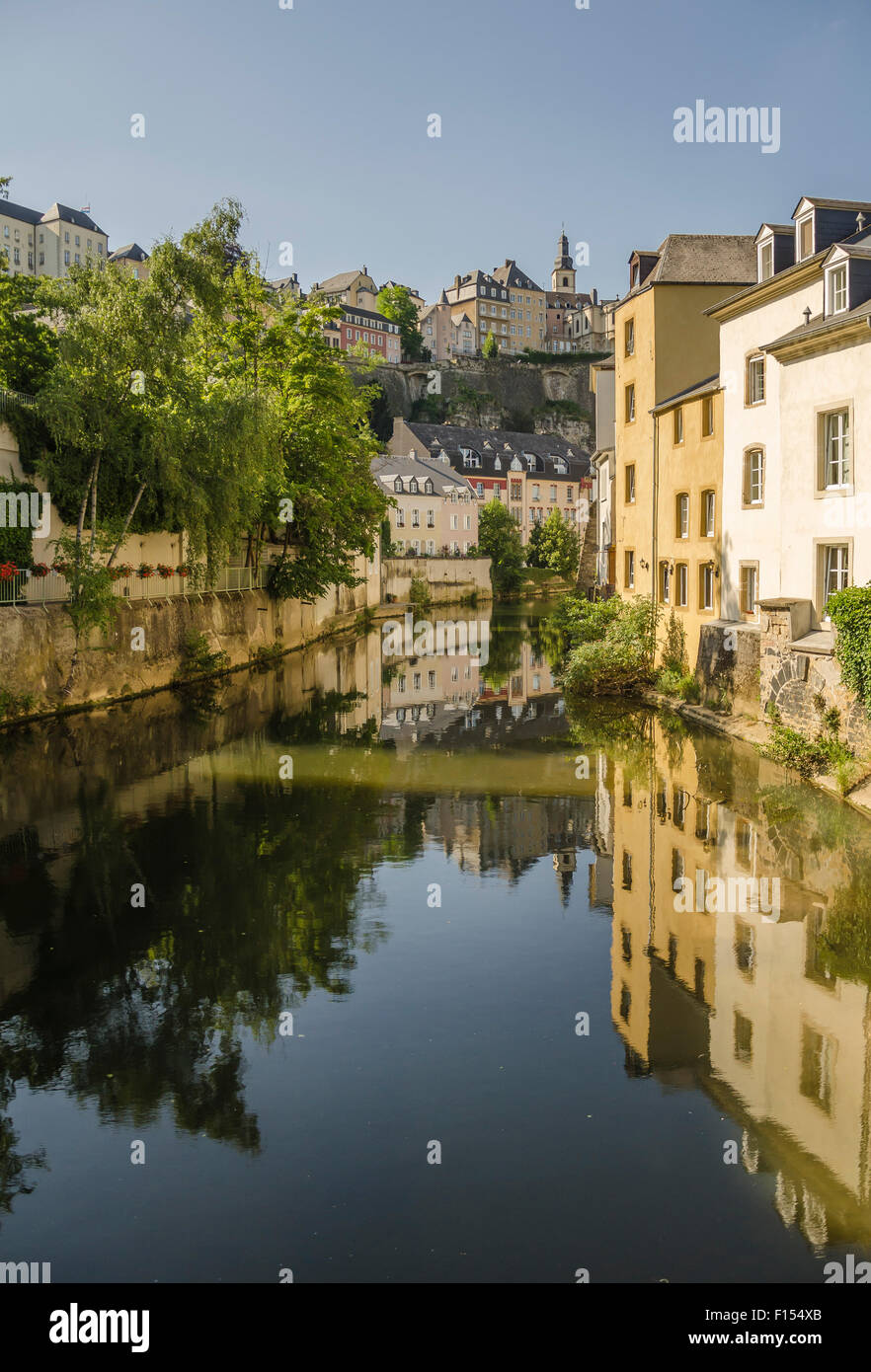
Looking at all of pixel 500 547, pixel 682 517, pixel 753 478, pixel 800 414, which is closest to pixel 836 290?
pixel 800 414

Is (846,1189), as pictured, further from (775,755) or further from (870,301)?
(870,301)

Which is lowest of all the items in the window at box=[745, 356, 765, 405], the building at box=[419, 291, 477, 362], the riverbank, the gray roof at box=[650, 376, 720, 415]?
the riverbank

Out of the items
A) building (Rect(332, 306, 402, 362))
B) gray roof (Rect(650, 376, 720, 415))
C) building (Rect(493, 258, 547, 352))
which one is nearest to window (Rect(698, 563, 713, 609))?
gray roof (Rect(650, 376, 720, 415))

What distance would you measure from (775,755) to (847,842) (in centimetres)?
537

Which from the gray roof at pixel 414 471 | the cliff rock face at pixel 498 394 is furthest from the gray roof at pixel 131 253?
the gray roof at pixel 414 471

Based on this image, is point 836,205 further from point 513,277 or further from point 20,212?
point 513,277

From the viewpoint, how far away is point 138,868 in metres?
12.2

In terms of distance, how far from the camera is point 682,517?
90.6ft

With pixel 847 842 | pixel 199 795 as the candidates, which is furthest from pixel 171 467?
pixel 847 842

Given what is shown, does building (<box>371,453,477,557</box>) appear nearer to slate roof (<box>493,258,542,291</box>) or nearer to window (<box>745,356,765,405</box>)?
window (<box>745,356,765,405</box>)

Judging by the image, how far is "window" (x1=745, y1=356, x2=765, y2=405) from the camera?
75.6 ft

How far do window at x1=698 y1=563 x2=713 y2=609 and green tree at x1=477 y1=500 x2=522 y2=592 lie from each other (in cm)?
5775

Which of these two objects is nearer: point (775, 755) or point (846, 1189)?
point (846, 1189)

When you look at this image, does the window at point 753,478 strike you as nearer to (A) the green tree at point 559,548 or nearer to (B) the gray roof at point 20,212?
(A) the green tree at point 559,548
